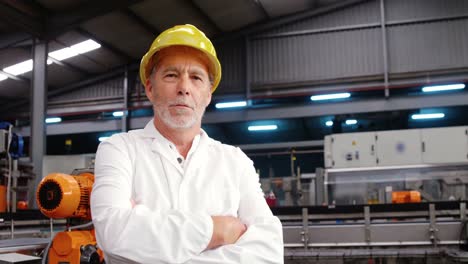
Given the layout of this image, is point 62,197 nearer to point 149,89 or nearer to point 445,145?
point 149,89

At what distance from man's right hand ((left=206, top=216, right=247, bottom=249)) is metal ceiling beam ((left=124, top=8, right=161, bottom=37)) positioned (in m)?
7.49

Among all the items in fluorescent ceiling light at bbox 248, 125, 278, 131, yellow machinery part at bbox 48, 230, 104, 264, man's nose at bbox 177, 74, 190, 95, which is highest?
fluorescent ceiling light at bbox 248, 125, 278, 131

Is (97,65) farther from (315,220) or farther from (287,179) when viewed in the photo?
(315,220)

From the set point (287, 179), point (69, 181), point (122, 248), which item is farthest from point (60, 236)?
point (287, 179)

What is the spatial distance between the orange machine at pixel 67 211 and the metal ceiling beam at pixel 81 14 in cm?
549

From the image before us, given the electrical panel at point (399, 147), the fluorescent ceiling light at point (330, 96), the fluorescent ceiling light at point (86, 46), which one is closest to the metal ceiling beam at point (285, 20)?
the fluorescent ceiling light at point (330, 96)

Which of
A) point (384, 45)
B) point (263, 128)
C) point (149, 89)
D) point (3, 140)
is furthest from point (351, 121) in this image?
point (149, 89)

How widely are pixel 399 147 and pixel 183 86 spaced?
5.71 m

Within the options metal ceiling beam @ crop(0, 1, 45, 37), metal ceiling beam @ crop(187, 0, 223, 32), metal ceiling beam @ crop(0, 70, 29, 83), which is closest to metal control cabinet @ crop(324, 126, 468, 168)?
metal ceiling beam @ crop(187, 0, 223, 32)

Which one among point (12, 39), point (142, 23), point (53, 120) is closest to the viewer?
point (12, 39)

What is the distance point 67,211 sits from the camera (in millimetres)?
2156

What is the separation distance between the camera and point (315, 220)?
14.3ft

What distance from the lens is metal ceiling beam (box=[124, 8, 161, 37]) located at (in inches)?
323

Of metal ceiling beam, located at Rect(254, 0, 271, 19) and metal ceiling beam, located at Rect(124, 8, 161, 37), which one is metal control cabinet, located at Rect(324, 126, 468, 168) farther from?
metal ceiling beam, located at Rect(124, 8, 161, 37)
